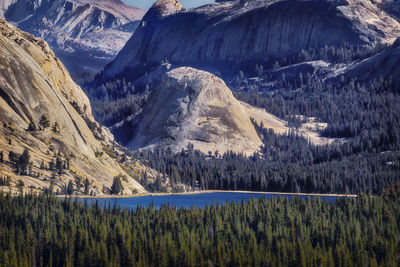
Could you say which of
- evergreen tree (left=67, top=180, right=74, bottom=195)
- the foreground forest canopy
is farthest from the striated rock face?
the foreground forest canopy

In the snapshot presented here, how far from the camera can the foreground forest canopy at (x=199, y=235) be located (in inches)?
4183

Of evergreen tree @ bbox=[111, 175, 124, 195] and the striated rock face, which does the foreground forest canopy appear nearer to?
the striated rock face

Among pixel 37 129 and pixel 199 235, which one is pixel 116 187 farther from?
pixel 199 235

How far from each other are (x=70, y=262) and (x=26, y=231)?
A: 20.5 metres

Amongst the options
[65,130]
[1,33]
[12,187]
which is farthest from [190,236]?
[1,33]

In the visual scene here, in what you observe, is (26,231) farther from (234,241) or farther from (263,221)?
(263,221)

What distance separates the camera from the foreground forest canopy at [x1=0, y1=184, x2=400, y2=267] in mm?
106250

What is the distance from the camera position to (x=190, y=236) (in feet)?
392

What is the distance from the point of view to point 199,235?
124m

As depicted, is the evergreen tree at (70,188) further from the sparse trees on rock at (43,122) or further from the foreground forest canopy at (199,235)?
the sparse trees on rock at (43,122)

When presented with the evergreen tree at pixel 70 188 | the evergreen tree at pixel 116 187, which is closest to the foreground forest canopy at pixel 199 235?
the evergreen tree at pixel 70 188

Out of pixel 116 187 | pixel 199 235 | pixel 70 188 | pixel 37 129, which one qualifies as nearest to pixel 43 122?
pixel 37 129

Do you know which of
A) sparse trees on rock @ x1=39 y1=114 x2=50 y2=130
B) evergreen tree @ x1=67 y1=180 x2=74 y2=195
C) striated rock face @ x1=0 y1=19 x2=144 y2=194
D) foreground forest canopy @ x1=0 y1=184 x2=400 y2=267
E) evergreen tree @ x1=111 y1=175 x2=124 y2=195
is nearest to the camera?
foreground forest canopy @ x1=0 y1=184 x2=400 y2=267

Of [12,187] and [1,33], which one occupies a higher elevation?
[1,33]
